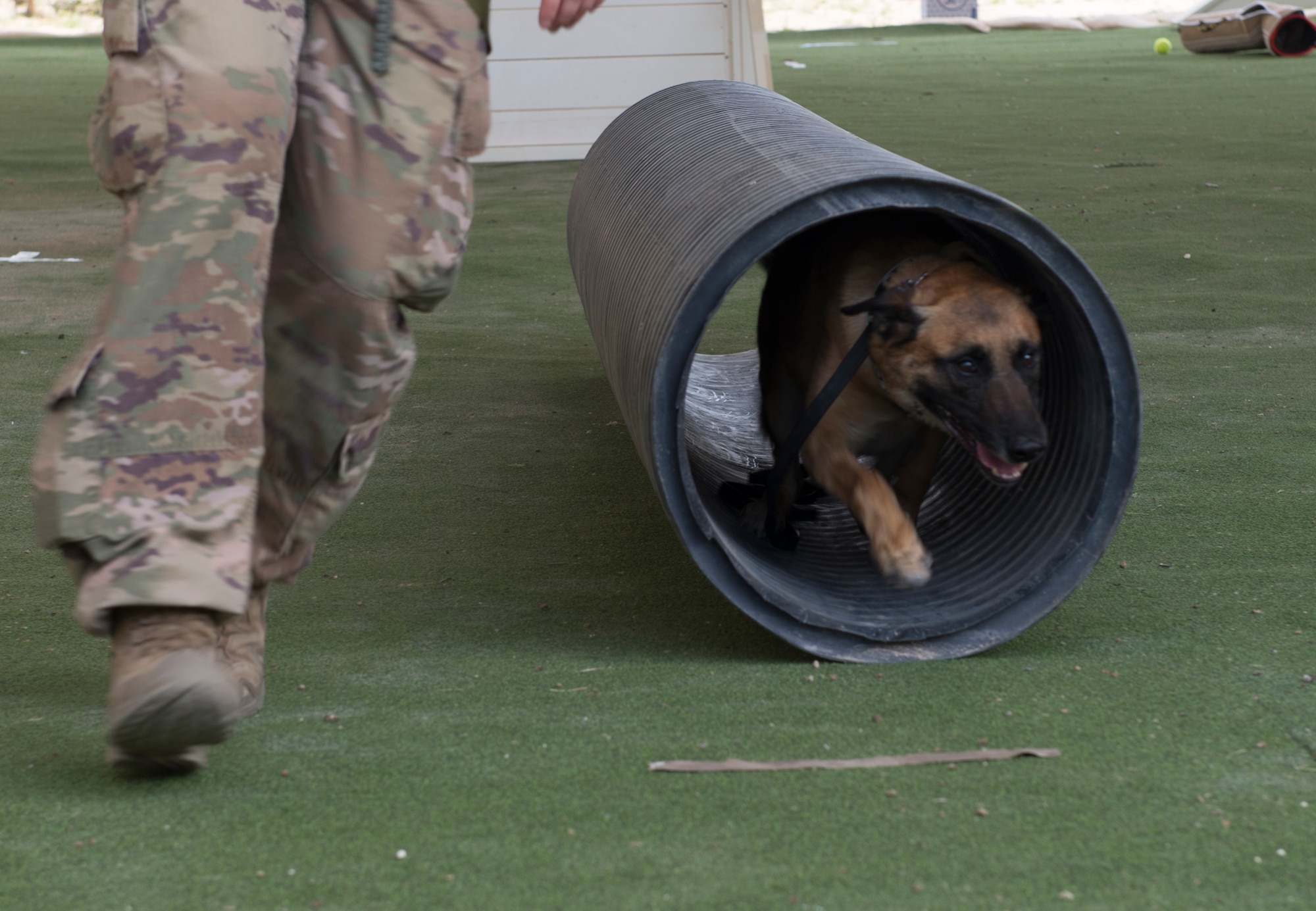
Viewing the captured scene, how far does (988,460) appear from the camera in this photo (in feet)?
8.64

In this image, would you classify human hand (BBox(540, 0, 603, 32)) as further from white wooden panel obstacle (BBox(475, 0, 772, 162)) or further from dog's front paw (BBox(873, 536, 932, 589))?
white wooden panel obstacle (BBox(475, 0, 772, 162))

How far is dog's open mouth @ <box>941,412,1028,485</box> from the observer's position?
102 inches

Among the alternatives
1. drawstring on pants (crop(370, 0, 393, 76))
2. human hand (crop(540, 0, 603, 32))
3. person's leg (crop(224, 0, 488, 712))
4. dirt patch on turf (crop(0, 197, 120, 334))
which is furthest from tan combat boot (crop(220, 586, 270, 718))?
dirt patch on turf (crop(0, 197, 120, 334))

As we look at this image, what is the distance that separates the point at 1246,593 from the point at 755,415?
1.93 metres

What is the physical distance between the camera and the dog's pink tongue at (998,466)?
2.60 m

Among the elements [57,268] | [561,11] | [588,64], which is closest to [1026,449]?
[561,11]

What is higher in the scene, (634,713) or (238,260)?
(238,260)

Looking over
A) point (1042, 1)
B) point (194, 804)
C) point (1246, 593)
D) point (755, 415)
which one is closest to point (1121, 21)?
point (1042, 1)

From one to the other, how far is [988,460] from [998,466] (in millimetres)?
21

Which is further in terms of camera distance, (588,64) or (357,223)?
(588,64)

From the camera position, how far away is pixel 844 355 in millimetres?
2900

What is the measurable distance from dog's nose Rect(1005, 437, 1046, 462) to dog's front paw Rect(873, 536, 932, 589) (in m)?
0.26

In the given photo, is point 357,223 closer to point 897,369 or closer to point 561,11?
point 561,11

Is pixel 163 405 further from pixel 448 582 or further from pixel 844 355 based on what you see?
pixel 844 355
